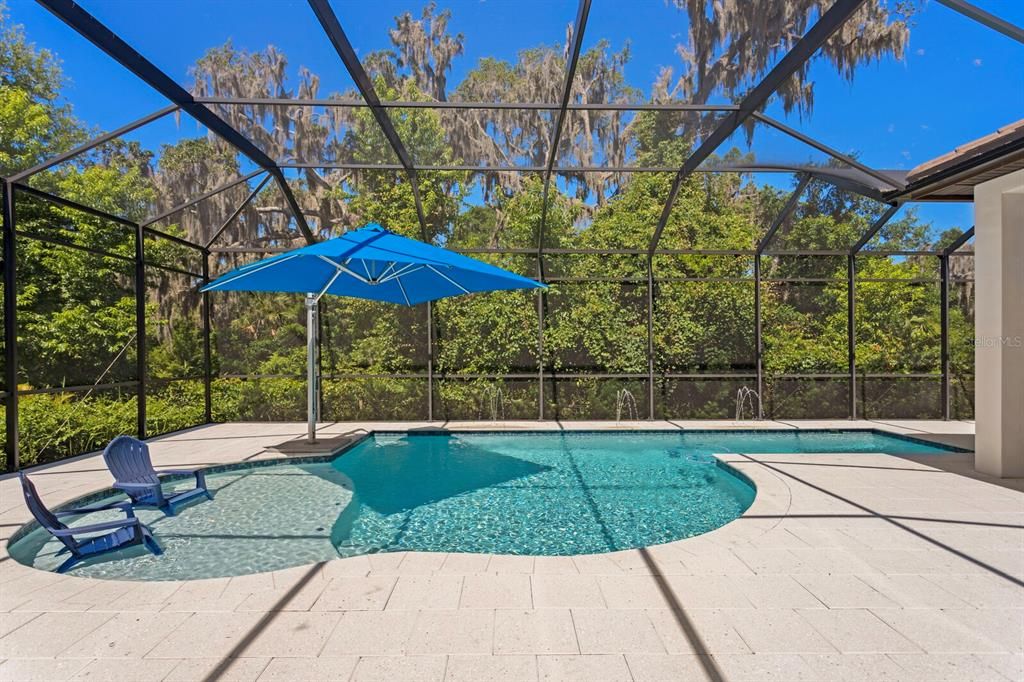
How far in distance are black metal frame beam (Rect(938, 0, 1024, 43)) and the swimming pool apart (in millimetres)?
4341

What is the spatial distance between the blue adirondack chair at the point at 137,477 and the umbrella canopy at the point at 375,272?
1919 mm

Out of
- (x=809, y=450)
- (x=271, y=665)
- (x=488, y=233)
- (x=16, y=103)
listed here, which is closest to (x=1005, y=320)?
(x=809, y=450)

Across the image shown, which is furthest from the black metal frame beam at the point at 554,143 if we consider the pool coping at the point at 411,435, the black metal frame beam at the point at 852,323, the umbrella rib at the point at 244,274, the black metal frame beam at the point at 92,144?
the black metal frame beam at the point at 852,323

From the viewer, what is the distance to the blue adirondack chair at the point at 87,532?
3.39m

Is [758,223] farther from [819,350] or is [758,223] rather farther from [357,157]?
[357,157]

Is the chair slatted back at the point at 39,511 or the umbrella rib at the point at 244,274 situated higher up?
the umbrella rib at the point at 244,274

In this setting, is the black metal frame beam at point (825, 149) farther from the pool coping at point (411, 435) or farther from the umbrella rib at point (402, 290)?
the umbrella rib at point (402, 290)

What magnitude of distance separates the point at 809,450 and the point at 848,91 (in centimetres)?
603

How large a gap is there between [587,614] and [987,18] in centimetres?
545

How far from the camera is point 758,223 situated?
34.0ft

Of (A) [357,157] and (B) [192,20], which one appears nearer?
(B) [192,20]

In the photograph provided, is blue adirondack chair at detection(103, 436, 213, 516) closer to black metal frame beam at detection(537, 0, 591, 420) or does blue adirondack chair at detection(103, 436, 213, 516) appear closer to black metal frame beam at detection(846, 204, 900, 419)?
black metal frame beam at detection(537, 0, 591, 420)

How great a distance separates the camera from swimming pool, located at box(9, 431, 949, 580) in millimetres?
3826

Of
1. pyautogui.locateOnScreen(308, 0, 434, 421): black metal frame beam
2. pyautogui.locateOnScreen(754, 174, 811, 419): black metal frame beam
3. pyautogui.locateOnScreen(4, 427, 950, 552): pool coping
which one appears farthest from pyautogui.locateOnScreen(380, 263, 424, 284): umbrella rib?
pyautogui.locateOnScreen(754, 174, 811, 419): black metal frame beam
